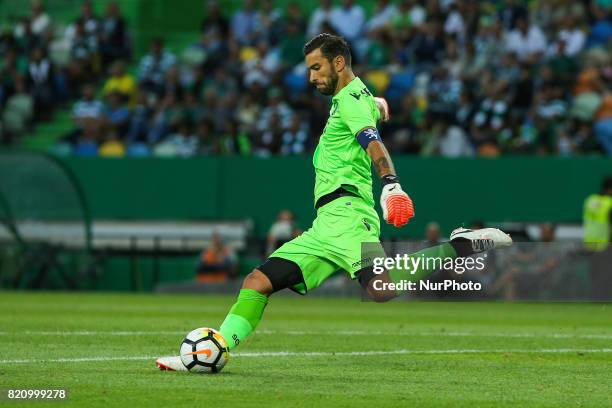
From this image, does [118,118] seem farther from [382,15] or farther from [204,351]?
[204,351]

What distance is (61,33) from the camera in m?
30.8

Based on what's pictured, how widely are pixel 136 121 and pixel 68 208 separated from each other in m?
2.64

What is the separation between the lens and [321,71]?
9.40 meters

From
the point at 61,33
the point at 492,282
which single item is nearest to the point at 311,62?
the point at 492,282

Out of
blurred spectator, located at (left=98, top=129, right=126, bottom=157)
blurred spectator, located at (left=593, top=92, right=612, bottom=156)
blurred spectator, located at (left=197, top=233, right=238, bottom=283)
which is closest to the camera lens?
blurred spectator, located at (left=593, top=92, right=612, bottom=156)

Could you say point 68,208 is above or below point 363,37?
below

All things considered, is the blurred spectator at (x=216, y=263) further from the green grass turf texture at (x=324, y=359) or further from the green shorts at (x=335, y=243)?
the green shorts at (x=335, y=243)

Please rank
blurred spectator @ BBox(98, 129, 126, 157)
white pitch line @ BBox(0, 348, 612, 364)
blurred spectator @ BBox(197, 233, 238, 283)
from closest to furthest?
1. white pitch line @ BBox(0, 348, 612, 364)
2. blurred spectator @ BBox(197, 233, 238, 283)
3. blurred spectator @ BBox(98, 129, 126, 157)

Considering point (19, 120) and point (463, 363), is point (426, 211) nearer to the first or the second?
point (19, 120)

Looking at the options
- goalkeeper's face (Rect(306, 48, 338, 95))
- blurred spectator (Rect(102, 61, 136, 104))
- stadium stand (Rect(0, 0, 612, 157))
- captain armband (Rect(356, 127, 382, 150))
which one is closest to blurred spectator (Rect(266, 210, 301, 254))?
stadium stand (Rect(0, 0, 612, 157))

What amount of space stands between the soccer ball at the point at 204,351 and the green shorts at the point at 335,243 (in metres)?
0.66

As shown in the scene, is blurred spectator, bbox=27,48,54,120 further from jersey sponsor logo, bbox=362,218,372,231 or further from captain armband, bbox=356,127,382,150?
captain armband, bbox=356,127,382,150

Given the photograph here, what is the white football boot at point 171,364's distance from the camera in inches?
367

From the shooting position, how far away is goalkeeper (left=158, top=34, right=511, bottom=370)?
30.3 feet
